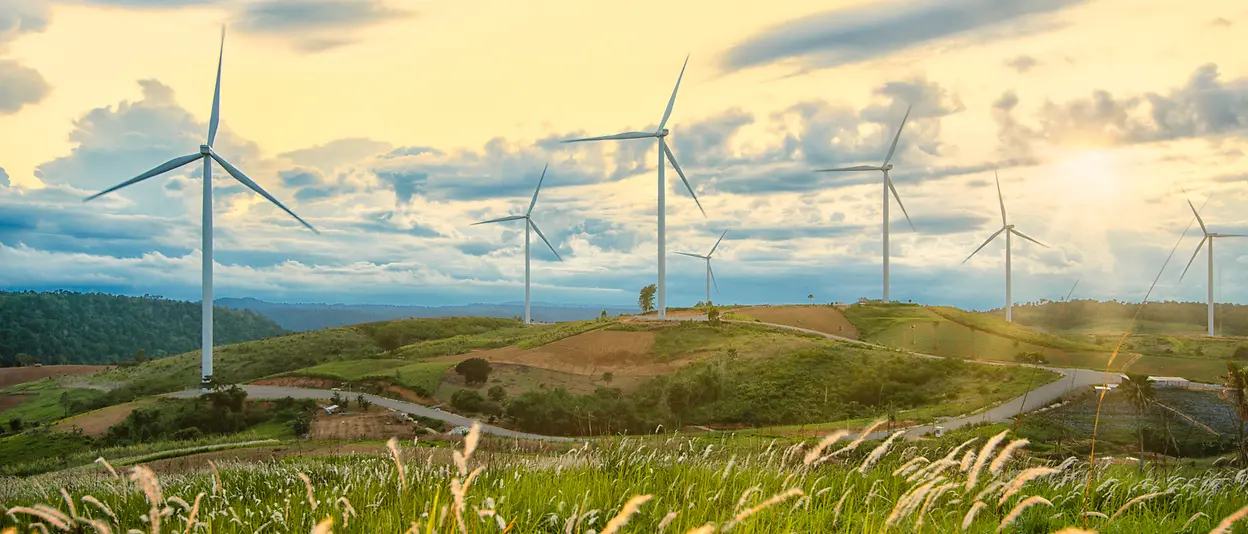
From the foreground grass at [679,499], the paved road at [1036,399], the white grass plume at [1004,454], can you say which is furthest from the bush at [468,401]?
the white grass plume at [1004,454]

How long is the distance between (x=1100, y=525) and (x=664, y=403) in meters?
47.9

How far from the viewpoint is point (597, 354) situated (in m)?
73.3

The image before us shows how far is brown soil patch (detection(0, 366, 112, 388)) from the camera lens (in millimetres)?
104938

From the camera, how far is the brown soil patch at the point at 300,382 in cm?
7244

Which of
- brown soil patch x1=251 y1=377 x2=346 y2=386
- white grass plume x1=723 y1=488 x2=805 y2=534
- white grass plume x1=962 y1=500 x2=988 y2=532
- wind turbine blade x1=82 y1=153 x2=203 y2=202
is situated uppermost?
wind turbine blade x1=82 y1=153 x2=203 y2=202

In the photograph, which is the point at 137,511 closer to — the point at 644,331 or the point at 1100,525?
the point at 1100,525

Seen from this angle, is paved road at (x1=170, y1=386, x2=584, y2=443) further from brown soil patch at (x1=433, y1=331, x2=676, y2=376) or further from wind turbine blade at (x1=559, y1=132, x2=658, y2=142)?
wind turbine blade at (x1=559, y1=132, x2=658, y2=142)

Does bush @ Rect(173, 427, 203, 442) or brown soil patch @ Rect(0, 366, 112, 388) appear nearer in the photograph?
bush @ Rect(173, 427, 203, 442)

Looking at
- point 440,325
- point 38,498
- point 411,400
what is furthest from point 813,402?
point 440,325

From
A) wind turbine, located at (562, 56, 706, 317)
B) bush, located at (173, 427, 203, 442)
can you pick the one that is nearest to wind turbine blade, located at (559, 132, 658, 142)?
wind turbine, located at (562, 56, 706, 317)

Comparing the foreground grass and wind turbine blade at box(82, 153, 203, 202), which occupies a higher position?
wind turbine blade at box(82, 153, 203, 202)

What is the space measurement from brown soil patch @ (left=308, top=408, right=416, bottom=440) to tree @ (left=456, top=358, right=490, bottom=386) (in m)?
8.62

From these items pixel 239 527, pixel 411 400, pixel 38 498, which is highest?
pixel 239 527

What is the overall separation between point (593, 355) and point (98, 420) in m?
39.8
